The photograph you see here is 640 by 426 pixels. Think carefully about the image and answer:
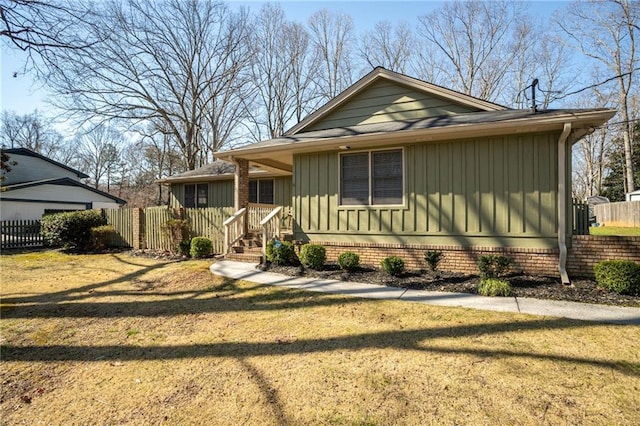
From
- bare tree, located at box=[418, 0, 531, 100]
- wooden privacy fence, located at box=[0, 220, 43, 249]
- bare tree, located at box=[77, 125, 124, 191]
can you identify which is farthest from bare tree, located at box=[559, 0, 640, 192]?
bare tree, located at box=[77, 125, 124, 191]

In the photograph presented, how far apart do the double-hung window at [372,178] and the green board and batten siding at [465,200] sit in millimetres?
187

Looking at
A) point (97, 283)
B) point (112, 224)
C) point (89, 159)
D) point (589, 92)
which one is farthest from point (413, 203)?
point (89, 159)

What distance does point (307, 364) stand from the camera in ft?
11.0

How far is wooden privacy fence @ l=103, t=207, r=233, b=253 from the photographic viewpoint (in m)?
11.0

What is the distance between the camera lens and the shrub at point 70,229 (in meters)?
12.2

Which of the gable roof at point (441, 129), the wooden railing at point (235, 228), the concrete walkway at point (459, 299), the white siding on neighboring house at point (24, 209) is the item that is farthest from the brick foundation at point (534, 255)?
the white siding on neighboring house at point (24, 209)

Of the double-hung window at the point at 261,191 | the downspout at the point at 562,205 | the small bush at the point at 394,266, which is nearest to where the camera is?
the downspout at the point at 562,205

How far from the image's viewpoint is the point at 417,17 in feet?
83.0

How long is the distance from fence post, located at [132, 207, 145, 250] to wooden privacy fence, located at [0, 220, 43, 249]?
543 centimetres

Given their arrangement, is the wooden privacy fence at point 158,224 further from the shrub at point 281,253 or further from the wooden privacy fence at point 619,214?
the wooden privacy fence at point 619,214

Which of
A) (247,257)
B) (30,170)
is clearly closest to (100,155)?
(30,170)

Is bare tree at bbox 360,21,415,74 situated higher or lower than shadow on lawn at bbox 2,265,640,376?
higher

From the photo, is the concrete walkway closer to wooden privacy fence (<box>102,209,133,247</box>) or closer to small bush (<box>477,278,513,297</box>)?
small bush (<box>477,278,513,297</box>)

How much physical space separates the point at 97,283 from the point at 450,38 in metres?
28.3
